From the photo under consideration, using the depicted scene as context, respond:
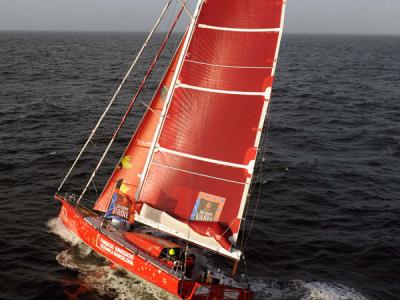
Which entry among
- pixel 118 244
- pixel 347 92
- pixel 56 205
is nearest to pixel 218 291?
pixel 118 244

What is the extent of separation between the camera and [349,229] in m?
24.4

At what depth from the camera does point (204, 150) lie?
1747cm

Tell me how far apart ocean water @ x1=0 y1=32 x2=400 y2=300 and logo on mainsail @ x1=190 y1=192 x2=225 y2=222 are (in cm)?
350

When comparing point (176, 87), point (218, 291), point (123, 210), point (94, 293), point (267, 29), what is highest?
point (267, 29)

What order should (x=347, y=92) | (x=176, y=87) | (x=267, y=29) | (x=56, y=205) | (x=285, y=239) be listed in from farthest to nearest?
1. (x=347, y=92)
2. (x=56, y=205)
3. (x=285, y=239)
4. (x=176, y=87)
5. (x=267, y=29)

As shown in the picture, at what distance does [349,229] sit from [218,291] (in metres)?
11.1

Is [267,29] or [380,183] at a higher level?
[267,29]

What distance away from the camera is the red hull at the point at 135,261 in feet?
53.5

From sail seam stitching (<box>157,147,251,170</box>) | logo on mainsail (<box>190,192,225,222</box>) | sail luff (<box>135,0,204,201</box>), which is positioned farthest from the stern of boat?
sail seam stitching (<box>157,147,251,170</box>)

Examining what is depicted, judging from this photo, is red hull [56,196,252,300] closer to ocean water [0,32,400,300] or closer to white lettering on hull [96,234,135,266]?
white lettering on hull [96,234,135,266]

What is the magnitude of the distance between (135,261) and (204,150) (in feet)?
17.1

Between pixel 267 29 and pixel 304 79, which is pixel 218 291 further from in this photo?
pixel 304 79

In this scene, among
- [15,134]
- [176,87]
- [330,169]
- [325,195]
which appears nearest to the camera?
[176,87]

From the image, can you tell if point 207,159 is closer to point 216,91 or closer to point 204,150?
point 204,150
